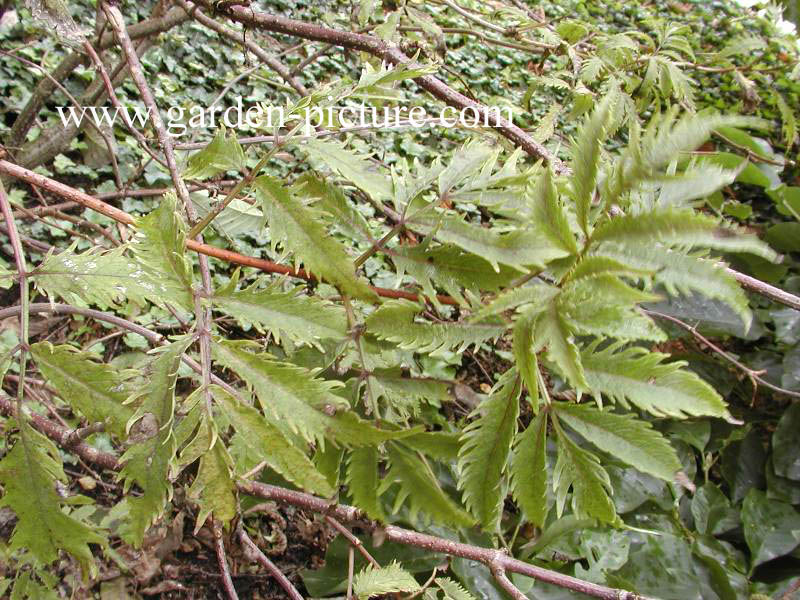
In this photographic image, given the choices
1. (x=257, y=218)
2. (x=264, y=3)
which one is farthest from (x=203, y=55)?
(x=257, y=218)

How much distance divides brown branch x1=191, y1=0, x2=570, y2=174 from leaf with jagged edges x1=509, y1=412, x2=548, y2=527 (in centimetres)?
34

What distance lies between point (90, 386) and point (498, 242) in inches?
16.8

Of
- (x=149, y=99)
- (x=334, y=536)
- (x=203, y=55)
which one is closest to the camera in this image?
(x=149, y=99)

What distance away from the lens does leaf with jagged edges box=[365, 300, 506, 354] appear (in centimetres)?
49

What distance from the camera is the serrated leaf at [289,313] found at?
1.71ft

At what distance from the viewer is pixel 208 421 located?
488mm

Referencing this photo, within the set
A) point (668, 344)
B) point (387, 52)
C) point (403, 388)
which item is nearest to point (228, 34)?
point (387, 52)

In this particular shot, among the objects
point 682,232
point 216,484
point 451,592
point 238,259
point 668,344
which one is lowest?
point 668,344

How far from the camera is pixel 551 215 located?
451 millimetres

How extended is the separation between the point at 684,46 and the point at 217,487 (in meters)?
1.25

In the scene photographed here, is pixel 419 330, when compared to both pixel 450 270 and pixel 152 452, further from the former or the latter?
pixel 152 452

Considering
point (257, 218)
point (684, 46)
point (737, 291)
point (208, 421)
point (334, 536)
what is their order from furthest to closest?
1. point (334, 536)
2. point (684, 46)
3. point (257, 218)
4. point (208, 421)
5. point (737, 291)

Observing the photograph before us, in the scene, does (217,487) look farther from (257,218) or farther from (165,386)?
(257,218)

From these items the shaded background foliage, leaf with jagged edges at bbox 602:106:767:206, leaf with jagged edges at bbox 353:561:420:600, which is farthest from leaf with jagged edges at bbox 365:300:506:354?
the shaded background foliage
